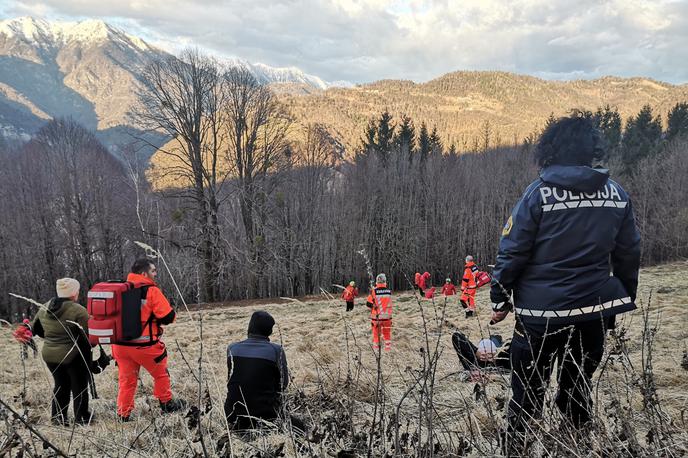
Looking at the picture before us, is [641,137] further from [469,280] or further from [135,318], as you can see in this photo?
[135,318]

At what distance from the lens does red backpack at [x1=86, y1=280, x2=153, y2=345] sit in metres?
3.86

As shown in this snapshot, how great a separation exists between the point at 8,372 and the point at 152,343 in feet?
19.0

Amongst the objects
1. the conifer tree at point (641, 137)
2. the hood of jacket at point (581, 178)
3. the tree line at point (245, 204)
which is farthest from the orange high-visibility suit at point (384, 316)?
the conifer tree at point (641, 137)

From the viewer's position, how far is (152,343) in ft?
13.5

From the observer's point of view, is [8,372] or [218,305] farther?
[218,305]

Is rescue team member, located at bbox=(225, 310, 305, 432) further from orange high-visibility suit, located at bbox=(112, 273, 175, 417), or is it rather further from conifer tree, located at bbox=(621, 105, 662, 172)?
conifer tree, located at bbox=(621, 105, 662, 172)

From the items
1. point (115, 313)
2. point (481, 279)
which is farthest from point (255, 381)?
point (481, 279)

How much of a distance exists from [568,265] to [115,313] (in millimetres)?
3873

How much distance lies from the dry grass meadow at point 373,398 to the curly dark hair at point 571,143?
0.80 metres

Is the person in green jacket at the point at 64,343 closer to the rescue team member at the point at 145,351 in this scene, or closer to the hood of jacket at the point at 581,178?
the rescue team member at the point at 145,351

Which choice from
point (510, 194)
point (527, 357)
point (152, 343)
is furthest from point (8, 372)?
point (510, 194)

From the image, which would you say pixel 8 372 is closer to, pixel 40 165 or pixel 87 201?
pixel 87 201

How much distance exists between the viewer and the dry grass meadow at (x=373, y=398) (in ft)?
4.97

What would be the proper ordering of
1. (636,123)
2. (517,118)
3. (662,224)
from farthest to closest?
(517,118) < (636,123) < (662,224)
